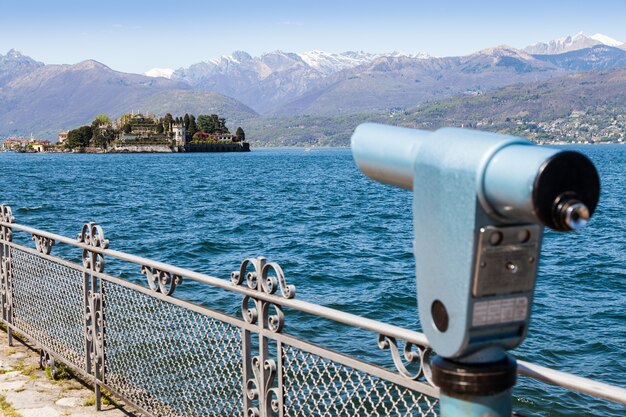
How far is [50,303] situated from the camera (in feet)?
24.0

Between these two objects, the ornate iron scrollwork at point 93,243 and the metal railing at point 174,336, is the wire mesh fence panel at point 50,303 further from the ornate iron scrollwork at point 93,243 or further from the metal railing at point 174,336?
the ornate iron scrollwork at point 93,243

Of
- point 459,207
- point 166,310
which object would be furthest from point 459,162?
point 166,310

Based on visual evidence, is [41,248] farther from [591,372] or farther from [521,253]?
[591,372]

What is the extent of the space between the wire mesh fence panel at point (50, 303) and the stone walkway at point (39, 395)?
23 centimetres

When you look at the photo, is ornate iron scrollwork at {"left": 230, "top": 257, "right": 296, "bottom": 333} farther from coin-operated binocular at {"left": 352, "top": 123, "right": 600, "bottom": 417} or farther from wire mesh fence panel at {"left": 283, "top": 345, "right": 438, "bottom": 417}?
coin-operated binocular at {"left": 352, "top": 123, "right": 600, "bottom": 417}

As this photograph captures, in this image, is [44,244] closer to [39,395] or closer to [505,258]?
[39,395]

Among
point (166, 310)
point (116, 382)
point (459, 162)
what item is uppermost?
point (459, 162)

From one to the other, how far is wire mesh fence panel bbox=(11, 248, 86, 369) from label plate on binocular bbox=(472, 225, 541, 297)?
5119 mm

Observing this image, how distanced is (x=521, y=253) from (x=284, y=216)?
44656 millimetres

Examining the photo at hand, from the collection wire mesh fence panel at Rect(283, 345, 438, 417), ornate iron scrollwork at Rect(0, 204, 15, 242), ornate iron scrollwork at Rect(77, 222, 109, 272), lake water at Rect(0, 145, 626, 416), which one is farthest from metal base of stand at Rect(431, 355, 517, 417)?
lake water at Rect(0, 145, 626, 416)

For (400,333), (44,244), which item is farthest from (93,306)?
(400,333)

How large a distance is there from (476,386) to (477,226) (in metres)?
0.45

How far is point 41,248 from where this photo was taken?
22.7 feet

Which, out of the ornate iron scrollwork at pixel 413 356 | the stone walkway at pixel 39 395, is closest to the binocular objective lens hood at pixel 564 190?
the ornate iron scrollwork at pixel 413 356
